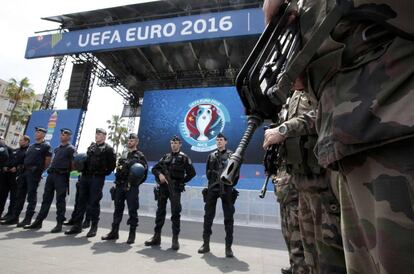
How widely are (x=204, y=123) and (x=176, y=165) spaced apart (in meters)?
6.78

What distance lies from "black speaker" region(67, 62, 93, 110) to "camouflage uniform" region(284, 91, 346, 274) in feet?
43.4

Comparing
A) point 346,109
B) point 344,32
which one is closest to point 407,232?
point 346,109

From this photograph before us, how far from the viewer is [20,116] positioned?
115 feet

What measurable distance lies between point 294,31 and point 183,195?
21.1 ft

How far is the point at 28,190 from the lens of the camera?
193 inches

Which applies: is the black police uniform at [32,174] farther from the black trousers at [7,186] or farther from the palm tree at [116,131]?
the palm tree at [116,131]

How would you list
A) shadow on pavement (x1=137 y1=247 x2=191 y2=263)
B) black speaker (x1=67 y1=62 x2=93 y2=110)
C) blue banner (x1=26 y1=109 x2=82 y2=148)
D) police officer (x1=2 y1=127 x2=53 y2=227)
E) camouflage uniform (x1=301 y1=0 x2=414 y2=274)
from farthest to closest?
black speaker (x1=67 y1=62 x2=93 y2=110), blue banner (x1=26 y1=109 x2=82 y2=148), police officer (x1=2 y1=127 x2=53 y2=227), shadow on pavement (x1=137 y1=247 x2=191 y2=263), camouflage uniform (x1=301 y1=0 x2=414 y2=274)

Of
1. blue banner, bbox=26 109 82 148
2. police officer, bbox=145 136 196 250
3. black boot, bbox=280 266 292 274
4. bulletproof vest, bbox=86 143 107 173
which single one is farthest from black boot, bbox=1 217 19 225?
blue banner, bbox=26 109 82 148

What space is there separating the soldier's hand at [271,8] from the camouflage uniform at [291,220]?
1.33 m

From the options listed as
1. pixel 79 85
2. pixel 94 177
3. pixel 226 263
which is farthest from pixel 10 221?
pixel 79 85

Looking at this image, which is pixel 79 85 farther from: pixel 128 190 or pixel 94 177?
pixel 128 190

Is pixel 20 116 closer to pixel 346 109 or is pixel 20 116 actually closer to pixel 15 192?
pixel 15 192

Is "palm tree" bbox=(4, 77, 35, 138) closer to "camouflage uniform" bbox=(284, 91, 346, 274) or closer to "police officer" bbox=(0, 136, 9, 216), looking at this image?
"police officer" bbox=(0, 136, 9, 216)

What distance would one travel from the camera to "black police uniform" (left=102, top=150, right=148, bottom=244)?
4.18 metres
